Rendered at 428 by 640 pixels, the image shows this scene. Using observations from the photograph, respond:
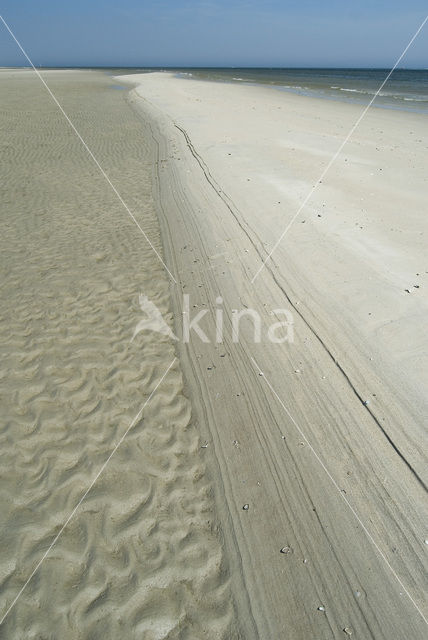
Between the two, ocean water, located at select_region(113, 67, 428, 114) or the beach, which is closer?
the beach

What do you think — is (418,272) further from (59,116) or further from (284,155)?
(59,116)

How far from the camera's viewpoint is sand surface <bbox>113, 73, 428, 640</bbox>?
3.02m

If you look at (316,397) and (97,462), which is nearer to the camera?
(97,462)

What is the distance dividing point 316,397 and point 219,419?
1141 mm

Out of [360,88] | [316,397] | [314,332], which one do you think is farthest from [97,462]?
[360,88]

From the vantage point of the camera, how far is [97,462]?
3.87 m

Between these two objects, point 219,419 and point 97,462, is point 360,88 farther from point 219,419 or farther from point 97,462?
point 97,462

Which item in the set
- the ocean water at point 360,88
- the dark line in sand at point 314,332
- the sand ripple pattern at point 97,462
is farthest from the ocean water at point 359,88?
the sand ripple pattern at point 97,462

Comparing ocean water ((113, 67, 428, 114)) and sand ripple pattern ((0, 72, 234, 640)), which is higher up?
ocean water ((113, 67, 428, 114))

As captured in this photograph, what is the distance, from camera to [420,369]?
187 inches

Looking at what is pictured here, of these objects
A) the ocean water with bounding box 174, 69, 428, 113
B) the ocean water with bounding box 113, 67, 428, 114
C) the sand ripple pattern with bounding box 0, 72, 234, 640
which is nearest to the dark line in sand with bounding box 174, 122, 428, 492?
the sand ripple pattern with bounding box 0, 72, 234, 640

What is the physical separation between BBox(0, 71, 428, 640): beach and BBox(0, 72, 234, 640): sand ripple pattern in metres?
0.02

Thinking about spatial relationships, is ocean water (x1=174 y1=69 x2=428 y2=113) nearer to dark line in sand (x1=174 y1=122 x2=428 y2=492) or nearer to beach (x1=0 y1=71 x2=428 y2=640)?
dark line in sand (x1=174 y1=122 x2=428 y2=492)

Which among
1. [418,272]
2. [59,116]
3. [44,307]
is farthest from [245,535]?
[59,116]
